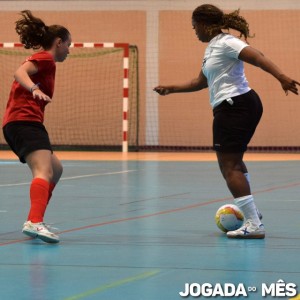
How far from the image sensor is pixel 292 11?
2241cm

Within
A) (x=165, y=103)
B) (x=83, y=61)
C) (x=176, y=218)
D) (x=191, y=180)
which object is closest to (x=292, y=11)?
(x=165, y=103)

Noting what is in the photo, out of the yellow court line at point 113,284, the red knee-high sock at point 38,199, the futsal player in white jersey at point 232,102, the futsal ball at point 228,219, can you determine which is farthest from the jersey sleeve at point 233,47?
the yellow court line at point 113,284

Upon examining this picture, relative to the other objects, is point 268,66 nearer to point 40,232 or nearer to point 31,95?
point 31,95

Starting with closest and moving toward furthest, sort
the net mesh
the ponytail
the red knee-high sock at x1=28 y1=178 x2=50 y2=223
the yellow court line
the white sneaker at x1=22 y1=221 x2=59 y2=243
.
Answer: the yellow court line → the white sneaker at x1=22 y1=221 x2=59 y2=243 → the red knee-high sock at x1=28 y1=178 x2=50 y2=223 → the ponytail → the net mesh

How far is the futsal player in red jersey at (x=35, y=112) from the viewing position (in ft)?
22.5

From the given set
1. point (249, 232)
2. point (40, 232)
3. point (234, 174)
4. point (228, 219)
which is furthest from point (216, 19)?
point (40, 232)

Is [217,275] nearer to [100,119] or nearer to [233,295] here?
[233,295]

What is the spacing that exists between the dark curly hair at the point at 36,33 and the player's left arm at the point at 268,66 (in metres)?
1.40

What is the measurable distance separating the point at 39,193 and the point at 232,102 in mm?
1610

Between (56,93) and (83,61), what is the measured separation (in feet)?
3.35

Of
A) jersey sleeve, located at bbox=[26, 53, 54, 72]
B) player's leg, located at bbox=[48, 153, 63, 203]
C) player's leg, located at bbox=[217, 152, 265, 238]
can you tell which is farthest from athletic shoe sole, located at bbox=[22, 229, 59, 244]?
player's leg, located at bbox=[217, 152, 265, 238]

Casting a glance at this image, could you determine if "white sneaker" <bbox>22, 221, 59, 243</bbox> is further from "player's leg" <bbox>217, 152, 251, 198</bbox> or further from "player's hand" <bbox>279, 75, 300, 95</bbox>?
"player's hand" <bbox>279, 75, 300, 95</bbox>

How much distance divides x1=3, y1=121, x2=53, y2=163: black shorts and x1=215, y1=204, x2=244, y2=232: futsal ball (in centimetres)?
144

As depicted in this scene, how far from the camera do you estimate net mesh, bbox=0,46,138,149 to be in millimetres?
23250
